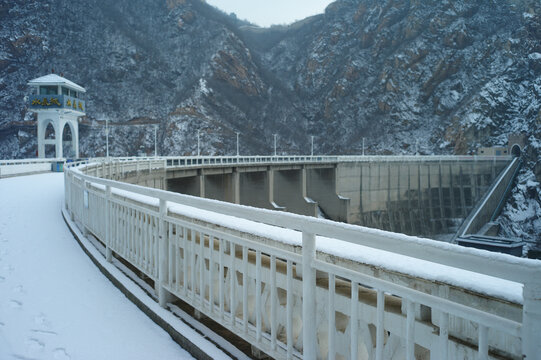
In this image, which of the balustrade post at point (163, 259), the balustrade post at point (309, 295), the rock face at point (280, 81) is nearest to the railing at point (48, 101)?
the rock face at point (280, 81)

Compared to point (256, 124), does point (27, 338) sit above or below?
below

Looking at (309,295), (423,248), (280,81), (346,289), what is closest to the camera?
(423,248)

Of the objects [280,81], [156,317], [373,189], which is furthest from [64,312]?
[280,81]

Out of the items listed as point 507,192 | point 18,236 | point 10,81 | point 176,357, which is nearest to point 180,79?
point 10,81

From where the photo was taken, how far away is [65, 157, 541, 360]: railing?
5.88 feet

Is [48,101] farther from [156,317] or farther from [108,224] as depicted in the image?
[156,317]

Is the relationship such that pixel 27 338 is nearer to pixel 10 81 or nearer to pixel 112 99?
pixel 112 99

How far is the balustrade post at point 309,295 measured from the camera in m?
2.62

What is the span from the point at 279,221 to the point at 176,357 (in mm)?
1882

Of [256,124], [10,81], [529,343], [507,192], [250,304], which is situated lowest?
[507,192]

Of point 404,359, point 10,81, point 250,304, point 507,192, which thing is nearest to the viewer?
point 404,359

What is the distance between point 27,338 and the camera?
156 inches

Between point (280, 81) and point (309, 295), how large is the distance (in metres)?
106

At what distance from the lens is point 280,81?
346 feet
